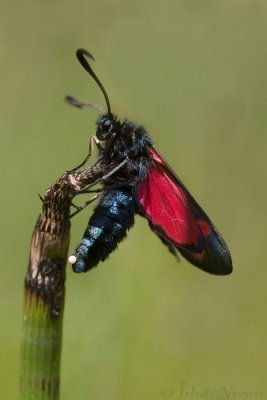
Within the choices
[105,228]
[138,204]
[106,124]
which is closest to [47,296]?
[105,228]

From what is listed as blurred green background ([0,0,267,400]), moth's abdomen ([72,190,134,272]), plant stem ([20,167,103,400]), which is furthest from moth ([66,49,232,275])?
blurred green background ([0,0,267,400])

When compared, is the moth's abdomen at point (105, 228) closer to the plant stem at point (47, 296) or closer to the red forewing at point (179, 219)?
the red forewing at point (179, 219)

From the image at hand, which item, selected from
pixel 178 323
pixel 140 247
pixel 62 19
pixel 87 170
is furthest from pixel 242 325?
pixel 62 19

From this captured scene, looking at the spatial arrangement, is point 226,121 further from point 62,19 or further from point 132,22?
point 62,19

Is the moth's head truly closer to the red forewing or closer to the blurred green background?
the red forewing

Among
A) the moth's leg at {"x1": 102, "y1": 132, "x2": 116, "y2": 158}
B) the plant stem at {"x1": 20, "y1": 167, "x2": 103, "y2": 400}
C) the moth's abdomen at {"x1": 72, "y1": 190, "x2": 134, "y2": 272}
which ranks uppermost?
the moth's leg at {"x1": 102, "y1": 132, "x2": 116, "y2": 158}

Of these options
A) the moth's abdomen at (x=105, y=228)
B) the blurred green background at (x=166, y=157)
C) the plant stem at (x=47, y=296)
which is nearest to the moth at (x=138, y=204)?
the moth's abdomen at (x=105, y=228)
